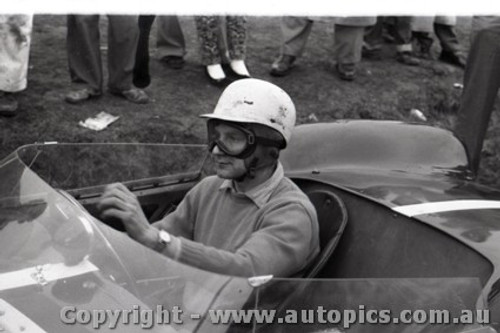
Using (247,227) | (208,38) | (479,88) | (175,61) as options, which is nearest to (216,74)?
(208,38)

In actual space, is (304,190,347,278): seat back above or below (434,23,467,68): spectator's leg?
above

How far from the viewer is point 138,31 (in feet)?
22.3

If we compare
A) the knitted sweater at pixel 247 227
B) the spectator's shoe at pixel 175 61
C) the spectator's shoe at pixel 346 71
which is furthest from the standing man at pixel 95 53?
the knitted sweater at pixel 247 227

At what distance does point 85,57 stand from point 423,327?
14.5 feet

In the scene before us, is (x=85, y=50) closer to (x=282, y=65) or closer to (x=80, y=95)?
(x=80, y=95)

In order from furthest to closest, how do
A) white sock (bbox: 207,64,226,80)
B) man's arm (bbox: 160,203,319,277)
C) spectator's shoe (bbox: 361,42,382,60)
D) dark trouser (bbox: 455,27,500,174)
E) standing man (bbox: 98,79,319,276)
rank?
spectator's shoe (bbox: 361,42,382,60) → white sock (bbox: 207,64,226,80) → dark trouser (bbox: 455,27,500,174) → standing man (bbox: 98,79,319,276) → man's arm (bbox: 160,203,319,277)

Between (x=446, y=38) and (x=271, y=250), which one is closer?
(x=271, y=250)

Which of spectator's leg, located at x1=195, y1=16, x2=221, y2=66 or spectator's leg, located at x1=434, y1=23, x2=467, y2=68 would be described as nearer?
spectator's leg, located at x1=195, y1=16, x2=221, y2=66

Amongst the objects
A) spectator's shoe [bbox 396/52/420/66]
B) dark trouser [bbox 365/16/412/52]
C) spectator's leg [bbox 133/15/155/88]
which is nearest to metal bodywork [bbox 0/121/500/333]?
spectator's leg [bbox 133/15/155/88]

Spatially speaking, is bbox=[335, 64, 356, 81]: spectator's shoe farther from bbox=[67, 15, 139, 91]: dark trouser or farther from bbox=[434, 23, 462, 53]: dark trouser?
bbox=[67, 15, 139, 91]: dark trouser

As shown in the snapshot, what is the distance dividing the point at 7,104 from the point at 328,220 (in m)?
3.33

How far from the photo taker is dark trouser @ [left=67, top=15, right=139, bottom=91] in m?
6.55

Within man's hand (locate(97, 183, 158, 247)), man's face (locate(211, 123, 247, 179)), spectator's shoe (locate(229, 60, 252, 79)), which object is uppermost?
man's hand (locate(97, 183, 158, 247))

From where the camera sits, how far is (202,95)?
745 cm
